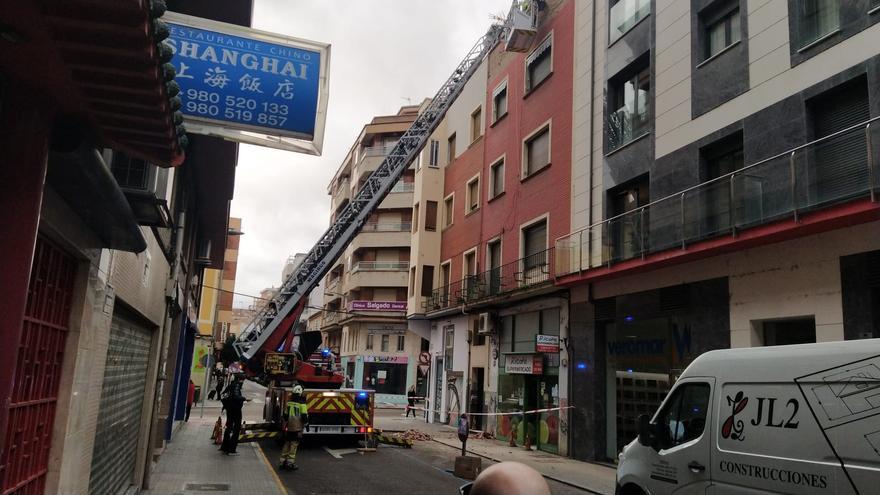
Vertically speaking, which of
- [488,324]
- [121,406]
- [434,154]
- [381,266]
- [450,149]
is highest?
[434,154]

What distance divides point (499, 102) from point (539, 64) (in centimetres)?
344

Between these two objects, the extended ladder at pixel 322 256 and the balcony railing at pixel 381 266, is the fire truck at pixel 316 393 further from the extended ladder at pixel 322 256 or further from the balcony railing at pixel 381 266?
the balcony railing at pixel 381 266

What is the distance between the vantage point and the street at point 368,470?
445 inches

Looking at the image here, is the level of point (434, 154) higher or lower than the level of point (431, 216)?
higher

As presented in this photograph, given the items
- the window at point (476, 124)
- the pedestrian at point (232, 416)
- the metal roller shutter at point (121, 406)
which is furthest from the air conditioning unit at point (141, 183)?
the window at point (476, 124)

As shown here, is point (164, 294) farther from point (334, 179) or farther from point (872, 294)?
point (334, 179)

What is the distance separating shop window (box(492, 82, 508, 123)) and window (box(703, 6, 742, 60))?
1131 cm

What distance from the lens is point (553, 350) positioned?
18.5 meters

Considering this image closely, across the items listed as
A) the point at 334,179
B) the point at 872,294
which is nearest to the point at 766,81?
the point at 872,294

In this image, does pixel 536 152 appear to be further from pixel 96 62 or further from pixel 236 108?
pixel 96 62

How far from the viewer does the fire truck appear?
16.5m

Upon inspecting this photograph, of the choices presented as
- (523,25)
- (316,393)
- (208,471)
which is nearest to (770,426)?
(208,471)

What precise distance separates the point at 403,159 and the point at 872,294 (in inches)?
573

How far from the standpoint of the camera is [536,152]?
2253cm
